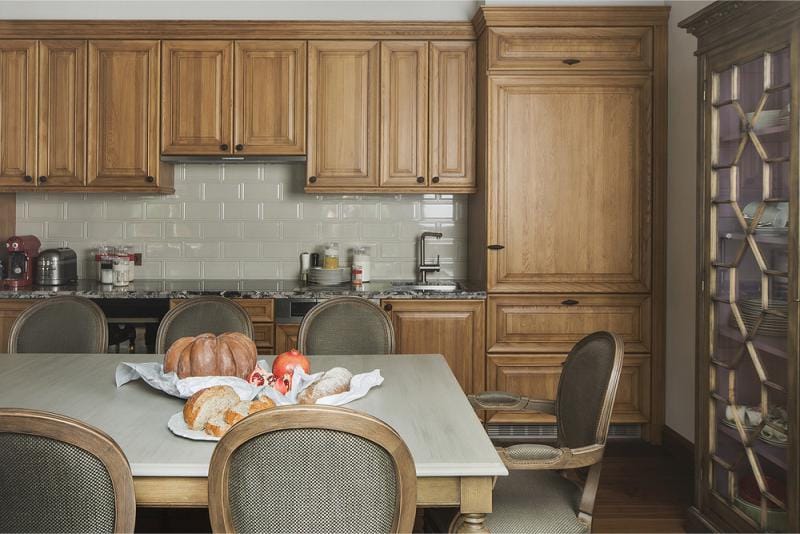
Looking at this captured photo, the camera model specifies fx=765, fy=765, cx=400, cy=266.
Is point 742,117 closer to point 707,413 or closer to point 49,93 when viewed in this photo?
point 707,413

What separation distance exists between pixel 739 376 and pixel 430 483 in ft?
5.09

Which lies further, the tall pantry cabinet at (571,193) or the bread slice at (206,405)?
the tall pantry cabinet at (571,193)

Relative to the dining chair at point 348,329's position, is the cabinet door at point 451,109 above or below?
above

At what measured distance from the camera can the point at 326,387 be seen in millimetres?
2137

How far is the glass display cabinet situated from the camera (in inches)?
95.3

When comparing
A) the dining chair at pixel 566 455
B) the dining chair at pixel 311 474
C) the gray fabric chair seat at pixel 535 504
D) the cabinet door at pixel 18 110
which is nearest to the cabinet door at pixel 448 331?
the dining chair at pixel 566 455

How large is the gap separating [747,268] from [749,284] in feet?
0.18

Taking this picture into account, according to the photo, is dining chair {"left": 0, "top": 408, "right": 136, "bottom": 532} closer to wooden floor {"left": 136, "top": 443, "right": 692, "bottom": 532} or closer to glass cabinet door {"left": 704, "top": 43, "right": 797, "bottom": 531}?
wooden floor {"left": 136, "top": 443, "right": 692, "bottom": 532}

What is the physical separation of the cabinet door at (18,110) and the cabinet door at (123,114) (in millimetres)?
335

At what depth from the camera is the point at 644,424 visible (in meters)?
4.27

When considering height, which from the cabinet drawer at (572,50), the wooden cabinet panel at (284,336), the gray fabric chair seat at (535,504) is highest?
the cabinet drawer at (572,50)

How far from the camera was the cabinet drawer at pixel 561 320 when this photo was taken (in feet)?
13.8

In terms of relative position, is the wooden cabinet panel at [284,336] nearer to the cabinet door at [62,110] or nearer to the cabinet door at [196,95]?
the cabinet door at [196,95]

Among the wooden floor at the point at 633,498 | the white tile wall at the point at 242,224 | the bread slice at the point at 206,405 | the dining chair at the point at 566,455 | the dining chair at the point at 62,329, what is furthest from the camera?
the white tile wall at the point at 242,224
